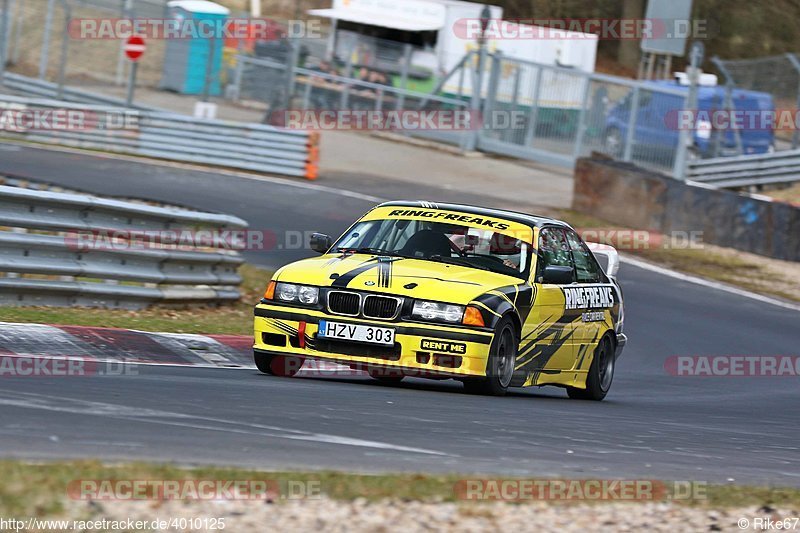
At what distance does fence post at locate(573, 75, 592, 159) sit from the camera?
31.2 m

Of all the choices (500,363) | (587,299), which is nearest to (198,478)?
(500,363)

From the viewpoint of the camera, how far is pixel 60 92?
30328 millimetres

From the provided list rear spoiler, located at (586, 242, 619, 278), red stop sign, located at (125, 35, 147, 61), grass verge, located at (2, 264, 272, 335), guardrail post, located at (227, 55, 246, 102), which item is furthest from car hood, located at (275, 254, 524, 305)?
guardrail post, located at (227, 55, 246, 102)

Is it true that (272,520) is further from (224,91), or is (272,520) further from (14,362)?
(224,91)

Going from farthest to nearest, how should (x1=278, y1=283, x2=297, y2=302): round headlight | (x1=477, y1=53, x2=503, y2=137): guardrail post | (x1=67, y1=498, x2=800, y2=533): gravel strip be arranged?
(x1=477, y1=53, x2=503, y2=137): guardrail post < (x1=278, y1=283, x2=297, y2=302): round headlight < (x1=67, y1=498, x2=800, y2=533): gravel strip

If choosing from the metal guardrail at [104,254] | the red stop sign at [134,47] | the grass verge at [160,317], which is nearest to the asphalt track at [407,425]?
the grass verge at [160,317]

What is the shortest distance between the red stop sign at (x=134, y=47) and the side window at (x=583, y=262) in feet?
→ 60.4

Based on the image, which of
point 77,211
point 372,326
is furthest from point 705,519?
point 77,211

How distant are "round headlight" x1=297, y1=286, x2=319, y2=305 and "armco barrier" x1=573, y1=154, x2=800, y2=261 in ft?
46.5

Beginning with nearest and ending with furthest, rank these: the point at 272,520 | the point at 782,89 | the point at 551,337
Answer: the point at 272,520 → the point at 551,337 → the point at 782,89

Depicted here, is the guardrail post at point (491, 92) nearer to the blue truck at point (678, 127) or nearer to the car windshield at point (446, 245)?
the blue truck at point (678, 127)

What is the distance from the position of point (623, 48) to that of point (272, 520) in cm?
5238

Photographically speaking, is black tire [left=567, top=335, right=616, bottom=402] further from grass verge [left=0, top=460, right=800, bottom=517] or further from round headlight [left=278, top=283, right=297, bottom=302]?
grass verge [left=0, top=460, right=800, bottom=517]

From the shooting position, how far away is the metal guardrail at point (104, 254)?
456 inches
